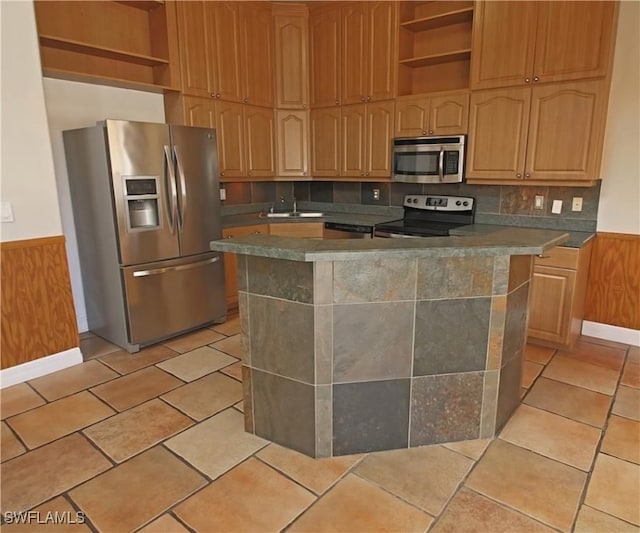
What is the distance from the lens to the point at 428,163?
381cm

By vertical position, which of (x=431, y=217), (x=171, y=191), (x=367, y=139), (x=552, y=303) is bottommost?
(x=552, y=303)

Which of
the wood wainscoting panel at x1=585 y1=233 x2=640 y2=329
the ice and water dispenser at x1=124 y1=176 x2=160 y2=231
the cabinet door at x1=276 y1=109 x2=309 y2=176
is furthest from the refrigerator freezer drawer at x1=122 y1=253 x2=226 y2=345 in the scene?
the wood wainscoting panel at x1=585 y1=233 x2=640 y2=329

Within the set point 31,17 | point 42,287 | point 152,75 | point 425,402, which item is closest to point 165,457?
point 425,402

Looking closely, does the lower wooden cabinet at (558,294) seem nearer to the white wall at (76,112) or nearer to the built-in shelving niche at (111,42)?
the built-in shelving niche at (111,42)

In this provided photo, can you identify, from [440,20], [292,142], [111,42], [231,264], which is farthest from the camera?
[292,142]

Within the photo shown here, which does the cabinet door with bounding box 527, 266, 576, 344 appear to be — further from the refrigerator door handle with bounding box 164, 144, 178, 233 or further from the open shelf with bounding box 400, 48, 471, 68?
the refrigerator door handle with bounding box 164, 144, 178, 233

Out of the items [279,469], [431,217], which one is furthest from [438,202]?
[279,469]

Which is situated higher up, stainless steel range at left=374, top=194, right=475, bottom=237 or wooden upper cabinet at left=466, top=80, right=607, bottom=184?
wooden upper cabinet at left=466, top=80, right=607, bottom=184

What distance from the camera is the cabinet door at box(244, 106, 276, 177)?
4281 millimetres

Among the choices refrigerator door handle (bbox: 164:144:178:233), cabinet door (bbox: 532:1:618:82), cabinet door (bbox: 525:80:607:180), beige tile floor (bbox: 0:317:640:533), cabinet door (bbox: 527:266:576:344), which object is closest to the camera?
beige tile floor (bbox: 0:317:640:533)

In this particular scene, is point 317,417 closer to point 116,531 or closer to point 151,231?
point 116,531

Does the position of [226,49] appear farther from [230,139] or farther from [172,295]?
[172,295]

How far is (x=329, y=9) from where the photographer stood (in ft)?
13.8

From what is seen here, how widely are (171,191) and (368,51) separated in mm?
2293
